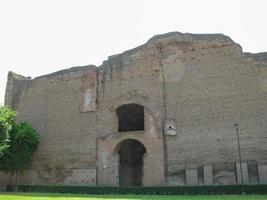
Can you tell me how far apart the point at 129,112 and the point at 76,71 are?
5791 mm

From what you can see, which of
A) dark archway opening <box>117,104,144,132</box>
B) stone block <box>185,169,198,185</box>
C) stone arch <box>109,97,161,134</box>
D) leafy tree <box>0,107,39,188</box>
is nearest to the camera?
stone block <box>185,169,198,185</box>

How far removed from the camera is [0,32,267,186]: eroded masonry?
23.9 m

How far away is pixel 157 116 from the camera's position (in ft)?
85.9

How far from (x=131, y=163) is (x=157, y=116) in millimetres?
5806

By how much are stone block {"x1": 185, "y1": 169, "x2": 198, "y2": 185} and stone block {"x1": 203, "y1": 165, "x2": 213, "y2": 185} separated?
626 millimetres

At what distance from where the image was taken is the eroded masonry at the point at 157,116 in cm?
2389

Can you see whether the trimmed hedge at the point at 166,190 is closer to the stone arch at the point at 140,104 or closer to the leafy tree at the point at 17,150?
the leafy tree at the point at 17,150

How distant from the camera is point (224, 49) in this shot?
1016 inches

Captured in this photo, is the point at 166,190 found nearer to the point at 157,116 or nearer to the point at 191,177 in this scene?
the point at 191,177

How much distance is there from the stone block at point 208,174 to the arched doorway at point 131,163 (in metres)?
6.00

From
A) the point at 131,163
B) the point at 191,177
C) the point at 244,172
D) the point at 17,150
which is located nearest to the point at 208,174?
the point at 191,177

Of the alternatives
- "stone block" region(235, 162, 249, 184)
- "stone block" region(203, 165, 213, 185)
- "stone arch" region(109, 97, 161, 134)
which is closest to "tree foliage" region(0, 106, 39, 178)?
"stone arch" region(109, 97, 161, 134)

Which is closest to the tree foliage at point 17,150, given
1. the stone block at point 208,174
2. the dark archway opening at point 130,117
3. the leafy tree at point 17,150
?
the leafy tree at point 17,150

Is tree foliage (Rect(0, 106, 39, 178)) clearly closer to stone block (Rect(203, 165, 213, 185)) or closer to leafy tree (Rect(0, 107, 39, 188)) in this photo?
leafy tree (Rect(0, 107, 39, 188))
